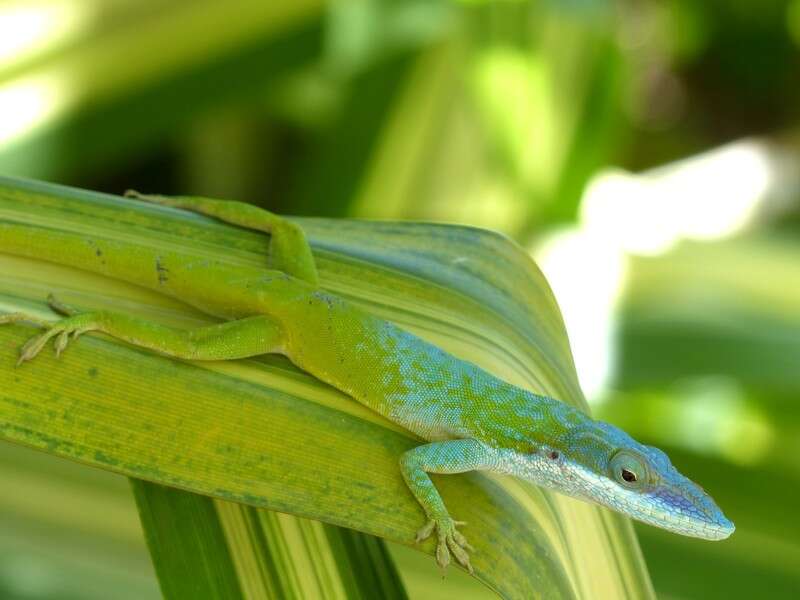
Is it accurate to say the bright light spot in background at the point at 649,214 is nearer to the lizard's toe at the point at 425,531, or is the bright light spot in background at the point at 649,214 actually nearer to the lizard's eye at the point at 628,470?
the lizard's eye at the point at 628,470

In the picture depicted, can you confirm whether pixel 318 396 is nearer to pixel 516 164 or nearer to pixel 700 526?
pixel 700 526

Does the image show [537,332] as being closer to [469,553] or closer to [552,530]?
[552,530]

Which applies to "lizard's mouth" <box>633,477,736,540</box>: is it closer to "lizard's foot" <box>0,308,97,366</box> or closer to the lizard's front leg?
the lizard's front leg

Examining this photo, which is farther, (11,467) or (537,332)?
(11,467)

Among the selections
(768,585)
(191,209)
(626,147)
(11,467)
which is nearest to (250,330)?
(191,209)

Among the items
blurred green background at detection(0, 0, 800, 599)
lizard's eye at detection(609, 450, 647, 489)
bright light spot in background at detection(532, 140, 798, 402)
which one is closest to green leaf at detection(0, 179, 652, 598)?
lizard's eye at detection(609, 450, 647, 489)

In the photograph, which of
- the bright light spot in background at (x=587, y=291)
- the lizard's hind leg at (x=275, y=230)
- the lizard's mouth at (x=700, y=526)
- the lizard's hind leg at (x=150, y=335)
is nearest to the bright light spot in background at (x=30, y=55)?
the lizard's hind leg at (x=275, y=230)
